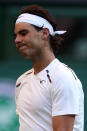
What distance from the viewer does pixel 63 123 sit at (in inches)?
133

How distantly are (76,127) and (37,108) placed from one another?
0.31 m

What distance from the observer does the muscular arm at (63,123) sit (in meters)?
3.38

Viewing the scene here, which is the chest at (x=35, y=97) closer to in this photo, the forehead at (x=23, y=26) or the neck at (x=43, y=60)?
the neck at (x=43, y=60)

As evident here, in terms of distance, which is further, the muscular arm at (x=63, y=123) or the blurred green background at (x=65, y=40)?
the blurred green background at (x=65, y=40)

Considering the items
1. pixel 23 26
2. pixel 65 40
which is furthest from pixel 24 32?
pixel 65 40

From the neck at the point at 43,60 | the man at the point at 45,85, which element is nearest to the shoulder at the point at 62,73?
the man at the point at 45,85

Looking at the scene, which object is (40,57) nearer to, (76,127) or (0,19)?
(76,127)

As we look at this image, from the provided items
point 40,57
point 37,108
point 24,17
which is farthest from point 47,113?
point 24,17

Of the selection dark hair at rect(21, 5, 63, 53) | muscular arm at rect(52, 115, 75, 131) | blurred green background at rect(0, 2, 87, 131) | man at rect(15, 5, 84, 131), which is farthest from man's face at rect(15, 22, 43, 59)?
blurred green background at rect(0, 2, 87, 131)

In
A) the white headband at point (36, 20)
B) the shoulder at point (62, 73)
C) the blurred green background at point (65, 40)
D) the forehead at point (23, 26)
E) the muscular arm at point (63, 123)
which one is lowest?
the muscular arm at point (63, 123)

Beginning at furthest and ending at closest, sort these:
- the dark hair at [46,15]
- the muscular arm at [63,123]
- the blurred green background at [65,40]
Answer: the blurred green background at [65,40]
the dark hair at [46,15]
the muscular arm at [63,123]

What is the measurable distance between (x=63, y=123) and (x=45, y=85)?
297 mm

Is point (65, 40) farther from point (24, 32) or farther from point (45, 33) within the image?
point (24, 32)

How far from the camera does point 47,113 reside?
137 inches
